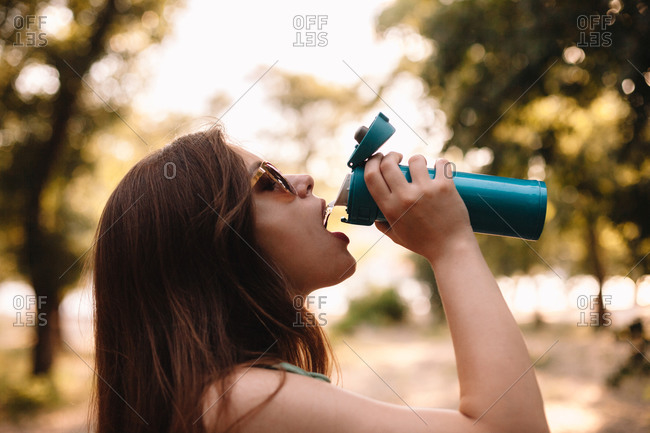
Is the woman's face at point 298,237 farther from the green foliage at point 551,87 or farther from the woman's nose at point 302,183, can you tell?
the green foliage at point 551,87

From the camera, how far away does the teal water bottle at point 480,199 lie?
1.40 metres

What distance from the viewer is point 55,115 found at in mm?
7758

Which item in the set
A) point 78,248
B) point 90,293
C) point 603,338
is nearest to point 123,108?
point 78,248

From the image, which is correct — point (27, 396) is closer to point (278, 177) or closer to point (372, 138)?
point (278, 177)

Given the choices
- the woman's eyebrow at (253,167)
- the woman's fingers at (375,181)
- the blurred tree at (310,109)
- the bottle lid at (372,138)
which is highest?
the blurred tree at (310,109)

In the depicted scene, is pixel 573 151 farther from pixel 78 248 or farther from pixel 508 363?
pixel 78 248

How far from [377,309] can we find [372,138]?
48.5 feet

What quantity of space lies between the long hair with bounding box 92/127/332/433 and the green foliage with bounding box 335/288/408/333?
14464mm

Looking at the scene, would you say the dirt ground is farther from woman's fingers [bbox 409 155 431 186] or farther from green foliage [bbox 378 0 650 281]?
woman's fingers [bbox 409 155 431 186]

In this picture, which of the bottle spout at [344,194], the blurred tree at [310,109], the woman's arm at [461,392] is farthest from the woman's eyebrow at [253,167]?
the blurred tree at [310,109]

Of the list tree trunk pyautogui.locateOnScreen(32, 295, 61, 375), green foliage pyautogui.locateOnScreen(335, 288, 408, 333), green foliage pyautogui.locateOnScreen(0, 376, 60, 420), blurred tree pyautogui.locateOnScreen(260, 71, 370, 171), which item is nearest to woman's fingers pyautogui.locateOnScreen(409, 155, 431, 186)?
green foliage pyautogui.locateOnScreen(0, 376, 60, 420)

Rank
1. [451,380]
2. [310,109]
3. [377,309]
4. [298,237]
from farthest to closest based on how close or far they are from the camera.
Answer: [310,109] → [377,309] → [451,380] → [298,237]

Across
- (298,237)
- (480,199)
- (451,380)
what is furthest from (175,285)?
(451,380)

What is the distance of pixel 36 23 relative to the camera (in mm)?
6496
